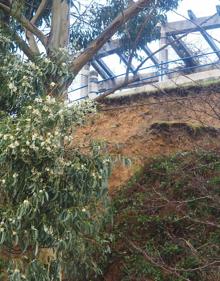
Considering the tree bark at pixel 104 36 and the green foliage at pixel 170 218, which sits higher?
the tree bark at pixel 104 36

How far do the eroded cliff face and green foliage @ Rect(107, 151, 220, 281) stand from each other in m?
0.53

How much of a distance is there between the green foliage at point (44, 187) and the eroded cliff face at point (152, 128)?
3.59 meters

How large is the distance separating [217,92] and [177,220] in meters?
2.86

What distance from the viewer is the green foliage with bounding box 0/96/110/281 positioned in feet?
16.5

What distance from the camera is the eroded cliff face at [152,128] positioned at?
379 inches

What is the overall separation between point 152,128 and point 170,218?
271cm

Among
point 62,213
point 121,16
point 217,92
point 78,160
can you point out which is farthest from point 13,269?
point 217,92

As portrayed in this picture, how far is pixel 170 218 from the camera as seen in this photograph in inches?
313

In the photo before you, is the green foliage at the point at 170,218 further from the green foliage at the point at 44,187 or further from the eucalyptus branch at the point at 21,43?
the eucalyptus branch at the point at 21,43

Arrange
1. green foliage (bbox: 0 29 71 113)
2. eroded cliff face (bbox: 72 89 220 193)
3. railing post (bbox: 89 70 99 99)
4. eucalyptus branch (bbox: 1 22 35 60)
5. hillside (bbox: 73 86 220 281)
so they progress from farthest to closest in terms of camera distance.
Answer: railing post (bbox: 89 70 99 99)
eroded cliff face (bbox: 72 89 220 193)
eucalyptus branch (bbox: 1 22 35 60)
hillside (bbox: 73 86 220 281)
green foliage (bbox: 0 29 71 113)

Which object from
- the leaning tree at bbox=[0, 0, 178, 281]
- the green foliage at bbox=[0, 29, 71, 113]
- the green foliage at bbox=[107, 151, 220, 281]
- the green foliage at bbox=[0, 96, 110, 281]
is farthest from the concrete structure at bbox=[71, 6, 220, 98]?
the green foliage at bbox=[0, 96, 110, 281]

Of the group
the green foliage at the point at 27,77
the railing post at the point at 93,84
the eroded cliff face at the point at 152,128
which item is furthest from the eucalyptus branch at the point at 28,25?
the railing post at the point at 93,84

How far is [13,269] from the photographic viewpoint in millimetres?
5004

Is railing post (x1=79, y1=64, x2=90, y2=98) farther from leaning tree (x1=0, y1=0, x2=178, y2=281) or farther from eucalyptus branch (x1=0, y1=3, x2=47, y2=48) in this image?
leaning tree (x1=0, y1=0, x2=178, y2=281)
